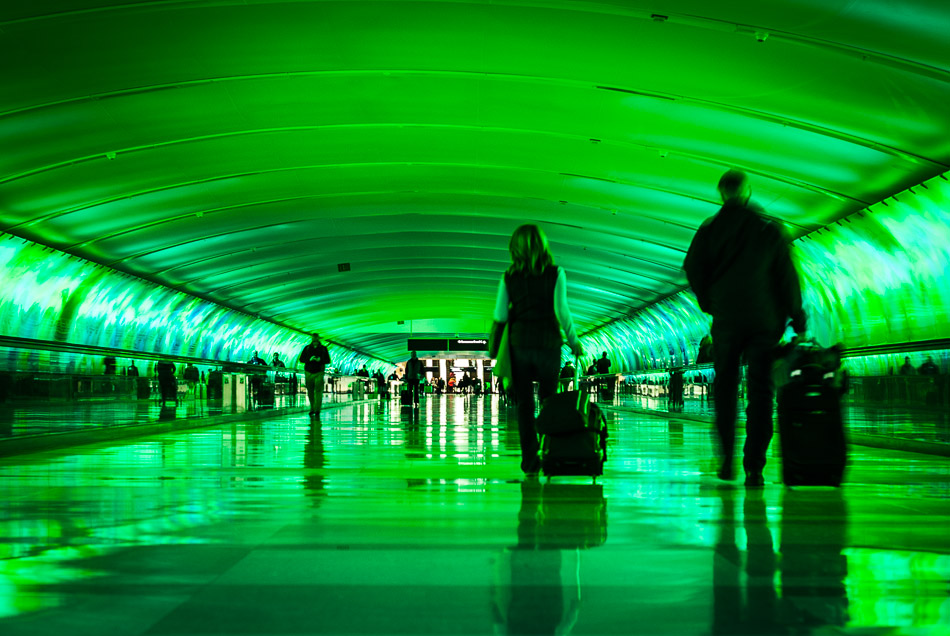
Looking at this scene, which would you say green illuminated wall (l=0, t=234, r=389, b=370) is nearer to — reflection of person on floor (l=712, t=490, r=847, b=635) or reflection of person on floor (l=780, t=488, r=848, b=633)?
reflection of person on floor (l=780, t=488, r=848, b=633)

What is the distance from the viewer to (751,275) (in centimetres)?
553

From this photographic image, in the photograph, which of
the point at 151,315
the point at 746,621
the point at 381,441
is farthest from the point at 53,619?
the point at 151,315

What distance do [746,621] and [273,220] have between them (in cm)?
2532

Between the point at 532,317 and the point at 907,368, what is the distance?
584cm

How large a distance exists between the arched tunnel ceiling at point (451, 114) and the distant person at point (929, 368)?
3925 mm

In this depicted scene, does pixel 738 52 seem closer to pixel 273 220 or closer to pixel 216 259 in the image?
pixel 273 220

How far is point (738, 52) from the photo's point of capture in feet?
43.5

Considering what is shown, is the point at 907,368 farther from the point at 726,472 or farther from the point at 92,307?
the point at 92,307

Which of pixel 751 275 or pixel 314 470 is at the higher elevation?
pixel 751 275

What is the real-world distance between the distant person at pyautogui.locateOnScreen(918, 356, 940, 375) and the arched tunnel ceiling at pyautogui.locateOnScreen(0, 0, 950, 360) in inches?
155

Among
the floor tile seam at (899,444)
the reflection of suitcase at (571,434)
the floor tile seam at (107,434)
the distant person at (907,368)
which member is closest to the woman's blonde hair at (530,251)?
the reflection of suitcase at (571,434)

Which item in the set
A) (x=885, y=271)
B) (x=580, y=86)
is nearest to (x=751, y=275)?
(x=580, y=86)

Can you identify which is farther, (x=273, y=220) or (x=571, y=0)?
(x=273, y=220)

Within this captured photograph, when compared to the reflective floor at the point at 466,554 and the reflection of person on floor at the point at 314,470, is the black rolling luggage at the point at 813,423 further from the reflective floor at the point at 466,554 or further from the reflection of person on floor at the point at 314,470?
the reflection of person on floor at the point at 314,470
